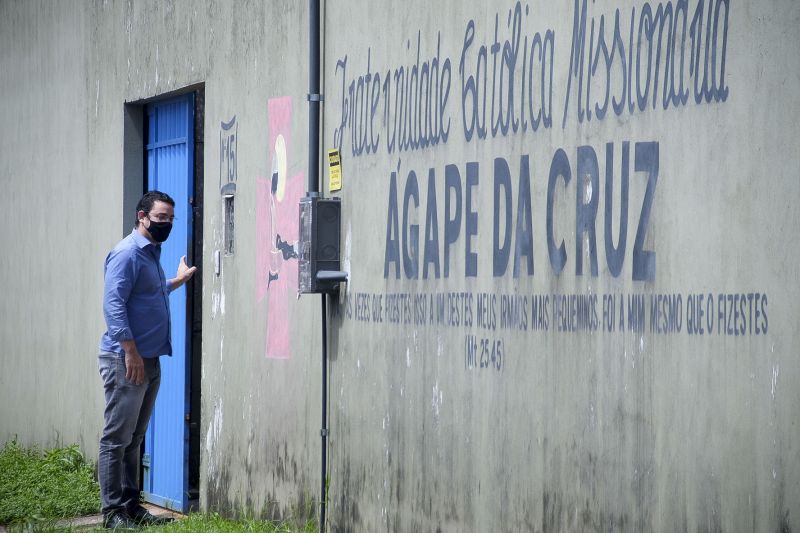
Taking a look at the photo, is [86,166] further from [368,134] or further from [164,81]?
A: [368,134]

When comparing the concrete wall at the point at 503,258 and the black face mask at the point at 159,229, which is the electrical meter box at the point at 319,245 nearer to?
the concrete wall at the point at 503,258

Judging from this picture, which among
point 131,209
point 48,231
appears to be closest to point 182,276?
point 131,209

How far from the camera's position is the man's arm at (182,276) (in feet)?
26.4

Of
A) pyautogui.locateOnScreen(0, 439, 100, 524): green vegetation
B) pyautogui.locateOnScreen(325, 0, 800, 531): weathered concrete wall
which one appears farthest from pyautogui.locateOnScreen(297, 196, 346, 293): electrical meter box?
pyautogui.locateOnScreen(0, 439, 100, 524): green vegetation

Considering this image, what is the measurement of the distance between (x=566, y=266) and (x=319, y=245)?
6.37 ft

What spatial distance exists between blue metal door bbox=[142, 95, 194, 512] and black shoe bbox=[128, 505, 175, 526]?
43cm

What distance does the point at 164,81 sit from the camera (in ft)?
27.9

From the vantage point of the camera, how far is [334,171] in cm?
674

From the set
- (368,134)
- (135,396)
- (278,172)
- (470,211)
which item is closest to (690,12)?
(470,211)

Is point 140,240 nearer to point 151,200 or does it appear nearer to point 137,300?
point 151,200

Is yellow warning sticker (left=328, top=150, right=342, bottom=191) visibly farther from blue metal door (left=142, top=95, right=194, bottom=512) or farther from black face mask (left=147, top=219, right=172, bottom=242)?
blue metal door (left=142, top=95, right=194, bottom=512)

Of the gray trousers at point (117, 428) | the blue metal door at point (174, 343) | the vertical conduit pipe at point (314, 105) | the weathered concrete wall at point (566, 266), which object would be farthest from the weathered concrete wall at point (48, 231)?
the weathered concrete wall at point (566, 266)

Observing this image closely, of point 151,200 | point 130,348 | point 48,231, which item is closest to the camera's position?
point 130,348

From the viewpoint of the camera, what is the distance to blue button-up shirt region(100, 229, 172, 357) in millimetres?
7586
